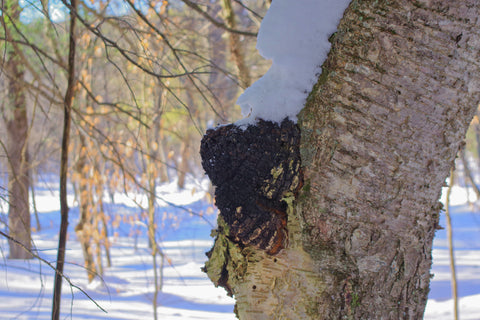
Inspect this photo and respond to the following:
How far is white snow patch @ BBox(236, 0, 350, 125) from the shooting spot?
2.61 ft

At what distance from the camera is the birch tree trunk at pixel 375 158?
74cm

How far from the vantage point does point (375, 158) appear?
75 cm

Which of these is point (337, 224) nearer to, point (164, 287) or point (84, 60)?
point (84, 60)

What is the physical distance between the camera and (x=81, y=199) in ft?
14.7

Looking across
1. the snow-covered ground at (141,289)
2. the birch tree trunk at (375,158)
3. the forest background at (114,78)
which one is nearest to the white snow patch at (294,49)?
the birch tree trunk at (375,158)

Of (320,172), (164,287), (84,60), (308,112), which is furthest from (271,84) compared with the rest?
(164,287)

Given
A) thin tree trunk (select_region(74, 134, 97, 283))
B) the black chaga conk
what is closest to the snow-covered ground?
thin tree trunk (select_region(74, 134, 97, 283))

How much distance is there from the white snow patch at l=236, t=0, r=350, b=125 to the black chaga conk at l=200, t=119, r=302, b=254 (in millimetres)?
47

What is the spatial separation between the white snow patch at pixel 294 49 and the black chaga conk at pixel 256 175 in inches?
1.9

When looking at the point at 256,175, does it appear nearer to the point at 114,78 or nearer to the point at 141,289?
the point at 114,78

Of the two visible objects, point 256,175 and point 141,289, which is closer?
point 256,175

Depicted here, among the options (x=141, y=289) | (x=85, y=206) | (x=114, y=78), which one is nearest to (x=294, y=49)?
(x=114, y=78)

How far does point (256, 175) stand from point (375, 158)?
249mm

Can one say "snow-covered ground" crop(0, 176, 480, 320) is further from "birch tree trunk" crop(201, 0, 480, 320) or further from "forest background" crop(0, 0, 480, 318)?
"birch tree trunk" crop(201, 0, 480, 320)
